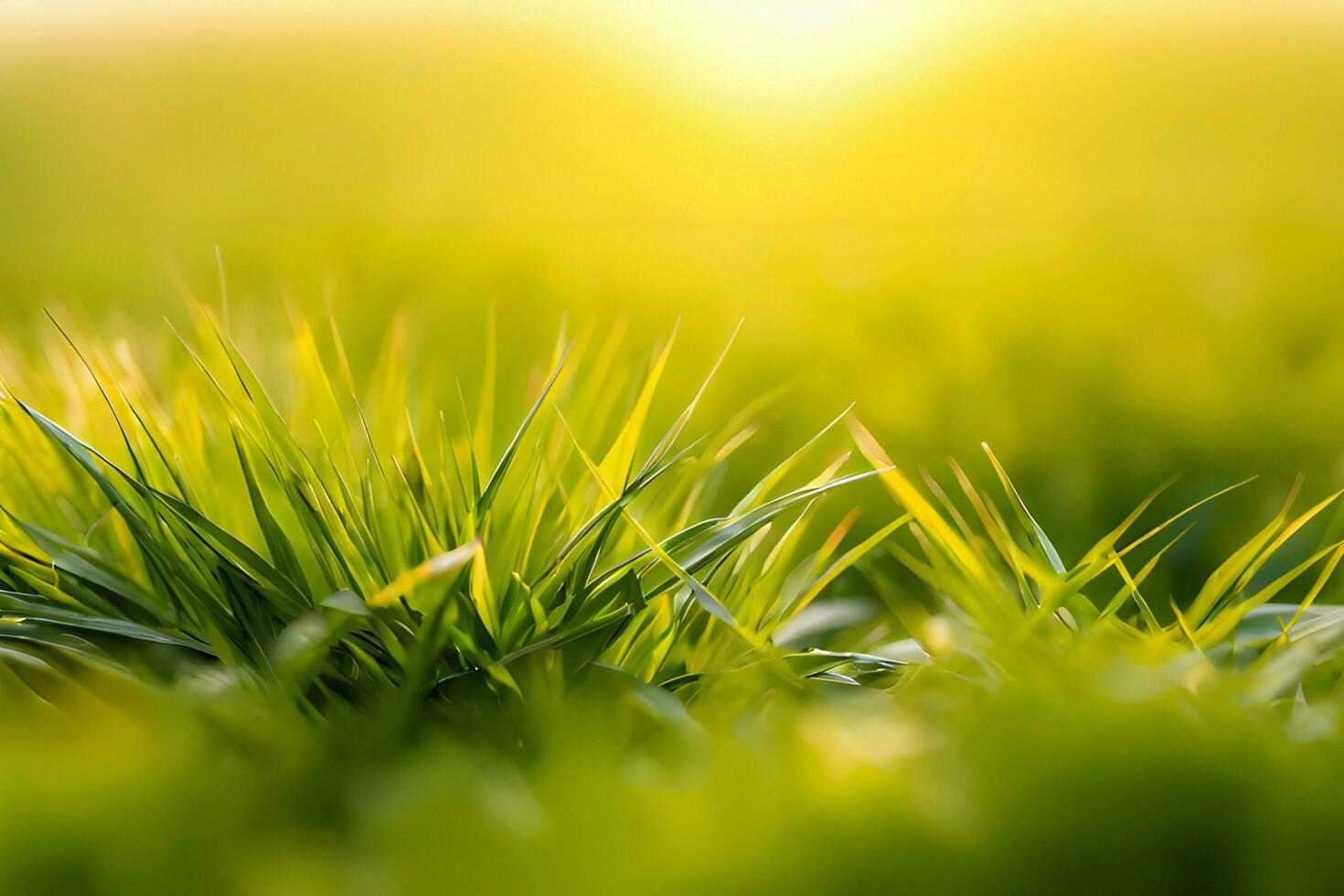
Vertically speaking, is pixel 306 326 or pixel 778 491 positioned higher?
pixel 306 326

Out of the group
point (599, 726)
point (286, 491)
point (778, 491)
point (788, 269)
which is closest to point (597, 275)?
point (788, 269)

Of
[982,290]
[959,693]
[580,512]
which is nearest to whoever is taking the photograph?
[959,693]

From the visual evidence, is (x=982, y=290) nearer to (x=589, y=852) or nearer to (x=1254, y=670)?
(x=1254, y=670)

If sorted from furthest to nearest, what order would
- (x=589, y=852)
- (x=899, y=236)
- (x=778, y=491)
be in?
(x=899, y=236) → (x=778, y=491) → (x=589, y=852)

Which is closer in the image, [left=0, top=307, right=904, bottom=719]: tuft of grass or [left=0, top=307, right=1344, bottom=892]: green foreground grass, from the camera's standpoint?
[left=0, top=307, right=1344, bottom=892]: green foreground grass

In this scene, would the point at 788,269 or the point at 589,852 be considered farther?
the point at 788,269

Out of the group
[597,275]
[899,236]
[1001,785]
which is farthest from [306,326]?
[899,236]

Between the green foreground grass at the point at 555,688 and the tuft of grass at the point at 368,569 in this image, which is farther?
the tuft of grass at the point at 368,569
